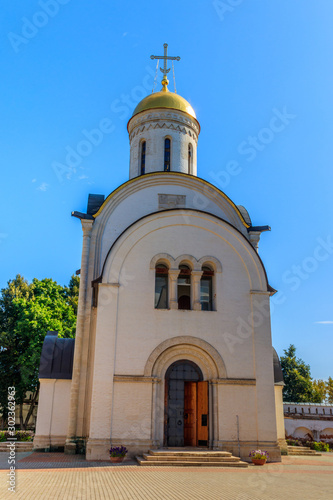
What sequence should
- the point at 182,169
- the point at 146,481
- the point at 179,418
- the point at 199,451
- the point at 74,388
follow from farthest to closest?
the point at 182,169
the point at 74,388
the point at 179,418
the point at 199,451
the point at 146,481

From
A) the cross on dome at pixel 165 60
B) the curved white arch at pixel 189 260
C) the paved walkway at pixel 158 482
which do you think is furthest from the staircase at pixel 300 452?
the cross on dome at pixel 165 60

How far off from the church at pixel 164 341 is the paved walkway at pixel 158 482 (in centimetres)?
160

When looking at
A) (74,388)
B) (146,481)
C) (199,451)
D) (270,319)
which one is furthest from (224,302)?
(146,481)

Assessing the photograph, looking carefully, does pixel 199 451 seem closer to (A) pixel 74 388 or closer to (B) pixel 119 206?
(A) pixel 74 388

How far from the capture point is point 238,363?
15.1 m

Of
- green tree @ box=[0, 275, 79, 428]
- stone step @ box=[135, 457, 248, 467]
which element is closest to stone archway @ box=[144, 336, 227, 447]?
stone step @ box=[135, 457, 248, 467]

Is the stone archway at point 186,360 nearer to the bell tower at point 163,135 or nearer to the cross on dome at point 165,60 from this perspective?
the bell tower at point 163,135

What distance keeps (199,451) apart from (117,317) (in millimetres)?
4932

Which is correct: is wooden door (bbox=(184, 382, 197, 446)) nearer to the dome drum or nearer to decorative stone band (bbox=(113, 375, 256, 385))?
decorative stone band (bbox=(113, 375, 256, 385))

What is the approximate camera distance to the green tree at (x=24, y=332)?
2623 centimetres

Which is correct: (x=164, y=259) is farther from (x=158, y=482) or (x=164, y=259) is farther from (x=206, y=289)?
(x=158, y=482)

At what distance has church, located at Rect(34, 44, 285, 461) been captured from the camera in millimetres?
14234

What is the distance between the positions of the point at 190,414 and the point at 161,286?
181 inches

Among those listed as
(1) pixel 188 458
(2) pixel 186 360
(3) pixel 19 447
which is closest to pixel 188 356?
(2) pixel 186 360
